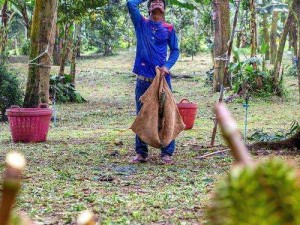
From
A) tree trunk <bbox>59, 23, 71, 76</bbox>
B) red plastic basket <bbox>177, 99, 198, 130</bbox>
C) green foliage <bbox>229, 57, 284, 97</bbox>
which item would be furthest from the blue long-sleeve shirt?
tree trunk <bbox>59, 23, 71, 76</bbox>

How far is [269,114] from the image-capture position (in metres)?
11.9

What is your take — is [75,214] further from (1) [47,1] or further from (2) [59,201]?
(1) [47,1]

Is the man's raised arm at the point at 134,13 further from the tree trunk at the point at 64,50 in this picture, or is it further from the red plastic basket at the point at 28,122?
the tree trunk at the point at 64,50

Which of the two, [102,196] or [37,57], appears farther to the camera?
[37,57]

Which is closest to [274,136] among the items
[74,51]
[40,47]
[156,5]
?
→ [156,5]

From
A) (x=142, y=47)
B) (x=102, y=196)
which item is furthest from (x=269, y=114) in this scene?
(x=102, y=196)

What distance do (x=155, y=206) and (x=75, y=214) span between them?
57 centimetres

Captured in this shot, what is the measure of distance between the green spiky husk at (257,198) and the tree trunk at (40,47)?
8.79m

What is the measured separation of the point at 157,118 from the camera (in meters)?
6.14

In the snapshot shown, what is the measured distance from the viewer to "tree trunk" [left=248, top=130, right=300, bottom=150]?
670cm

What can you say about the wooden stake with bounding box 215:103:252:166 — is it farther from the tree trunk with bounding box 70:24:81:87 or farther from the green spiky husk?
the tree trunk with bounding box 70:24:81:87

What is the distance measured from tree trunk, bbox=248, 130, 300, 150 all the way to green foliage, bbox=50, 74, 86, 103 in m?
9.06

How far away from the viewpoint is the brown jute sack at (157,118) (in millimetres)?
5992

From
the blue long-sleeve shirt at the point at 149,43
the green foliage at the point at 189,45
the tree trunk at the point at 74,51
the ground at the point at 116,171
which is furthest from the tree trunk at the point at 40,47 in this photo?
the green foliage at the point at 189,45
